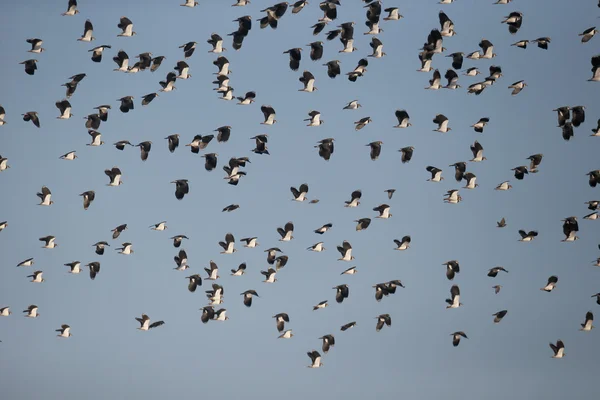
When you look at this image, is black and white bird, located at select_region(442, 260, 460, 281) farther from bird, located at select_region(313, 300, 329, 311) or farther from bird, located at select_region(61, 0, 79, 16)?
bird, located at select_region(61, 0, 79, 16)

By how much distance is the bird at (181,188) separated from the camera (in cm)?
9406

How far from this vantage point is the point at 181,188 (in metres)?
94.4

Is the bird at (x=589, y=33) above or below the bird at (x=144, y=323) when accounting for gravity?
above

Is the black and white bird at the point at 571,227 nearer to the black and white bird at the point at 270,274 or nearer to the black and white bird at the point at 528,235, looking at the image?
the black and white bird at the point at 528,235

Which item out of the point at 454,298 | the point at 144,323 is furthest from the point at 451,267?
the point at 144,323

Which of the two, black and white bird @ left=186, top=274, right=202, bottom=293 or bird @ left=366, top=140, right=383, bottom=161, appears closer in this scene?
bird @ left=366, top=140, right=383, bottom=161

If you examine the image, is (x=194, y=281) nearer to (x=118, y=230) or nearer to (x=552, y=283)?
(x=118, y=230)

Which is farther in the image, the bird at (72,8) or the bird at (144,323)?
the bird at (144,323)

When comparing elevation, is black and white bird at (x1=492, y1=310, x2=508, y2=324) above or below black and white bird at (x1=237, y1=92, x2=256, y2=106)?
below

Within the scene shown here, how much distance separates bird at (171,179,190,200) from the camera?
94.1m

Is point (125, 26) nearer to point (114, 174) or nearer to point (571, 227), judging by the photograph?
point (114, 174)

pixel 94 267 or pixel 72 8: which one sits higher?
pixel 72 8

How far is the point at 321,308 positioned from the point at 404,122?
970 cm

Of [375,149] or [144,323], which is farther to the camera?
[144,323]
